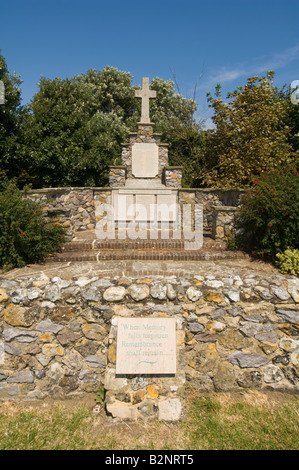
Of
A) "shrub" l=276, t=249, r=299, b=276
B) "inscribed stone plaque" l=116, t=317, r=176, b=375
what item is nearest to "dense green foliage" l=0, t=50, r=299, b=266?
"shrub" l=276, t=249, r=299, b=276

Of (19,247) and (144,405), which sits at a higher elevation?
(19,247)

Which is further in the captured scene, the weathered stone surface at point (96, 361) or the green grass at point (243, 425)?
the weathered stone surface at point (96, 361)

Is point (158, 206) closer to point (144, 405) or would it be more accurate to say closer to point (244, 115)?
point (244, 115)

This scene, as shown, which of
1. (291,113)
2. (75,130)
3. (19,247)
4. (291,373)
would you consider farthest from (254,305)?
(291,113)

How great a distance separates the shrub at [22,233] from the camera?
180 inches

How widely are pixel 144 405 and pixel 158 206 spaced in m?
5.99

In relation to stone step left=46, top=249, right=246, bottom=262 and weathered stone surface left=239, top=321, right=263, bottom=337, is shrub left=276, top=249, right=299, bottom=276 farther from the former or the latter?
weathered stone surface left=239, top=321, right=263, bottom=337

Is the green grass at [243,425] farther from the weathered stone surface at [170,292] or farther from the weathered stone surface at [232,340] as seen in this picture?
the weathered stone surface at [170,292]

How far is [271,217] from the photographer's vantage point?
4.76 metres

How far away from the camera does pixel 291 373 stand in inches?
126

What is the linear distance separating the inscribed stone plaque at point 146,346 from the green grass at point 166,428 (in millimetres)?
490

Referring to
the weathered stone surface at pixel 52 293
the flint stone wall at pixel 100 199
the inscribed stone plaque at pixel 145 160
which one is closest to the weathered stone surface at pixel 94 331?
the weathered stone surface at pixel 52 293

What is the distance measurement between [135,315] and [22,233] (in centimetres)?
256

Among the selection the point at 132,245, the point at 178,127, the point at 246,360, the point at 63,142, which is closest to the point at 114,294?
the point at 246,360
